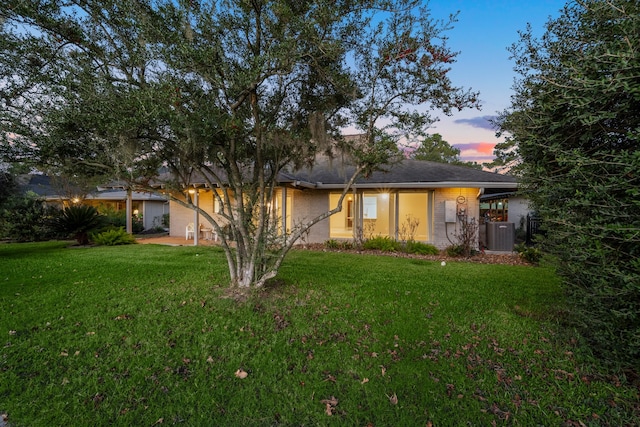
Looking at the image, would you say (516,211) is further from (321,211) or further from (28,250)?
(28,250)

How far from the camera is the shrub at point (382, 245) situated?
381 inches

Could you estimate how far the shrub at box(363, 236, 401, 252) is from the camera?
9.67 m

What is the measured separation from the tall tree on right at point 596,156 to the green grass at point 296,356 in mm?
691

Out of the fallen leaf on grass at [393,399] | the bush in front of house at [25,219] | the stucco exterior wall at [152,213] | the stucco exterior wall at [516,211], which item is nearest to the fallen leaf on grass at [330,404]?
the fallen leaf on grass at [393,399]

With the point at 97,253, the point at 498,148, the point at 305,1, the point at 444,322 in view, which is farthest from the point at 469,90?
the point at 97,253

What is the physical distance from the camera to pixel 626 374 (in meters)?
2.79

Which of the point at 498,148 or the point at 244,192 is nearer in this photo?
the point at 498,148

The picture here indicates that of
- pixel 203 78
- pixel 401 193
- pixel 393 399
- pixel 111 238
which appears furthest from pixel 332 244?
pixel 111 238

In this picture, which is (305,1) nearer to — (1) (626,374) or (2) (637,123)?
(2) (637,123)

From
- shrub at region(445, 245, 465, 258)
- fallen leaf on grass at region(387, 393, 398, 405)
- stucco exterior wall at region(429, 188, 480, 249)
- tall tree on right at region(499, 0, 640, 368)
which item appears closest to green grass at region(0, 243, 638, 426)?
fallen leaf on grass at region(387, 393, 398, 405)

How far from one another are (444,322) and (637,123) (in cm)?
279

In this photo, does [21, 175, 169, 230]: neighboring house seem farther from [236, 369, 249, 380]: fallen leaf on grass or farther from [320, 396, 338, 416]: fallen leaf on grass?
[320, 396, 338, 416]: fallen leaf on grass

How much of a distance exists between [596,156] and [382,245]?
7384mm

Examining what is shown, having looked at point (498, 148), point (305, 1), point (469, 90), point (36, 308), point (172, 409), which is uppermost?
point (305, 1)
